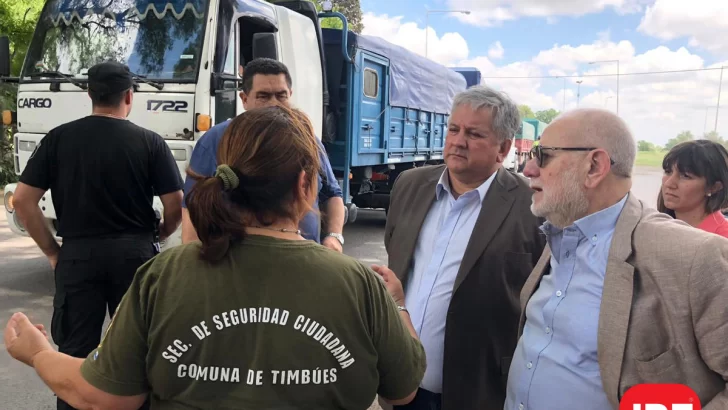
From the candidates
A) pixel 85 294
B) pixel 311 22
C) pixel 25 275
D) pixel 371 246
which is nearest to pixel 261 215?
pixel 85 294

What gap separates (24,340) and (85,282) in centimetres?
151

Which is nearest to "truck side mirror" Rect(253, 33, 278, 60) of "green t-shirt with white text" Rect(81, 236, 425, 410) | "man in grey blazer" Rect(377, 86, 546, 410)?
"man in grey blazer" Rect(377, 86, 546, 410)

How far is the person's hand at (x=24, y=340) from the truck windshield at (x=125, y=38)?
12.4 ft

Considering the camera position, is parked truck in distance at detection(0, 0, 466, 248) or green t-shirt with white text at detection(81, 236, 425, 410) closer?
green t-shirt with white text at detection(81, 236, 425, 410)

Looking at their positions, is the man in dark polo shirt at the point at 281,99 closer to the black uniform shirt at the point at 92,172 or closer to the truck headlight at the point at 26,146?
the black uniform shirt at the point at 92,172

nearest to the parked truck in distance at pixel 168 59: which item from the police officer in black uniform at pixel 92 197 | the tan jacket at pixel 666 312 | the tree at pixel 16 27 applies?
the police officer in black uniform at pixel 92 197

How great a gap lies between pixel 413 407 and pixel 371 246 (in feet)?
21.4

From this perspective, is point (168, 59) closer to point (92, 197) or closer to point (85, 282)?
point (92, 197)

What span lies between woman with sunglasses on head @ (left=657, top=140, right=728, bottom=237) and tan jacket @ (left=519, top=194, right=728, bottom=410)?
1151mm

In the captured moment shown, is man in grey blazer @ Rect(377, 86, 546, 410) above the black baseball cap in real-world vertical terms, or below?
below

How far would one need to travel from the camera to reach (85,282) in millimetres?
2867

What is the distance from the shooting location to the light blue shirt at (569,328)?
166 centimetres

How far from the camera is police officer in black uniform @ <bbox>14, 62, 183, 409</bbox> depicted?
9.30 ft

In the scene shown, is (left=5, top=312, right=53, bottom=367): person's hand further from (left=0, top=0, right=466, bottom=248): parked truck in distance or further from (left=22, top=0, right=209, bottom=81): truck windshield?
(left=22, top=0, right=209, bottom=81): truck windshield
